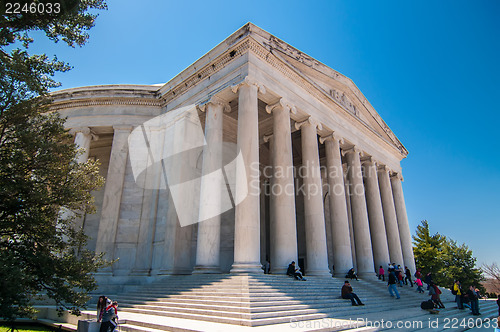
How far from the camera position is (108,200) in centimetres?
2478

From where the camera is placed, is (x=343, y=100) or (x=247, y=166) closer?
(x=247, y=166)

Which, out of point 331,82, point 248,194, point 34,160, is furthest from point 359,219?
point 34,160

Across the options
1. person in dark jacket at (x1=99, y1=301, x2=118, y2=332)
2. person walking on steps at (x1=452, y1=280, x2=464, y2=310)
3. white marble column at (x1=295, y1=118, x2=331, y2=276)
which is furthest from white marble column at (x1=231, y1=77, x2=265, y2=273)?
person walking on steps at (x1=452, y1=280, x2=464, y2=310)

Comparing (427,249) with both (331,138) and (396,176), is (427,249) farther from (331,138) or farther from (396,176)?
(331,138)

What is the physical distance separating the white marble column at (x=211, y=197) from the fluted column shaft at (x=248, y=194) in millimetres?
2244

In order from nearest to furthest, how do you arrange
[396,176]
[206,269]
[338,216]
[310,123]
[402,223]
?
[206,269] < [310,123] < [338,216] < [402,223] < [396,176]

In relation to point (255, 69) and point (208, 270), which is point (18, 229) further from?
point (255, 69)

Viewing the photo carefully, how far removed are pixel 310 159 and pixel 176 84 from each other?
511 inches

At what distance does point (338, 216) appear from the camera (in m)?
25.3

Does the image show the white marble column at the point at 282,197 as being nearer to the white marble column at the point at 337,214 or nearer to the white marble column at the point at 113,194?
the white marble column at the point at 337,214

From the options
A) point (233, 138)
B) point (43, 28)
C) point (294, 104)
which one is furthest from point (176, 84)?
point (43, 28)

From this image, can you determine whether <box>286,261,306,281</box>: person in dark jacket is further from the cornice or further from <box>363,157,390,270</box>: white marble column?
the cornice

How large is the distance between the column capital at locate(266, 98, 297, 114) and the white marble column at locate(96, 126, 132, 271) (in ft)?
42.0

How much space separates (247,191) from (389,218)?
22.1 meters
